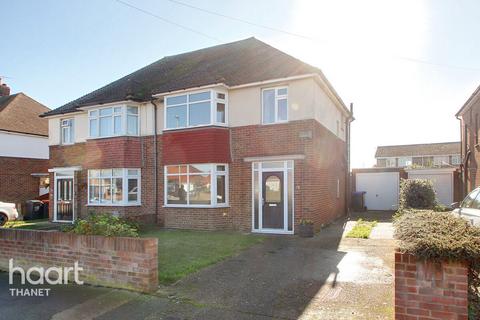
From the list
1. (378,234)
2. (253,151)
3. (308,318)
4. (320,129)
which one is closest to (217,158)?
(253,151)

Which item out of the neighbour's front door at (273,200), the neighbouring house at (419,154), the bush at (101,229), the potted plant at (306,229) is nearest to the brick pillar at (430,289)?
the bush at (101,229)

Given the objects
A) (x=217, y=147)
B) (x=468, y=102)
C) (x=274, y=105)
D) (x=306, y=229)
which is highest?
(x=468, y=102)

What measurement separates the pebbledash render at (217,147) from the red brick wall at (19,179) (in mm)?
6410

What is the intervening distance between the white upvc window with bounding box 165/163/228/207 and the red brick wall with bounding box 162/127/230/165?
0.97 ft

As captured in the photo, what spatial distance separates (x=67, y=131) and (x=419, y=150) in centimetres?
4768

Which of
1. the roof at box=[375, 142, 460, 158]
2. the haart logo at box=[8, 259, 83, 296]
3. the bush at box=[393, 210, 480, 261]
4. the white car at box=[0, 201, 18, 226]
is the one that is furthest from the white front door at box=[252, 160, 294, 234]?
the roof at box=[375, 142, 460, 158]

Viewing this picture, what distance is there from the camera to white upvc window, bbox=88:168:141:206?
49.3 ft

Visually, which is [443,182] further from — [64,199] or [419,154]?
[419,154]

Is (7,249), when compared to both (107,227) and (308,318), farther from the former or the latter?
(308,318)

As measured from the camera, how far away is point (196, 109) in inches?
526

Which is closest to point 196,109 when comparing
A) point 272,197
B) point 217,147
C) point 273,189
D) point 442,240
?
point 217,147

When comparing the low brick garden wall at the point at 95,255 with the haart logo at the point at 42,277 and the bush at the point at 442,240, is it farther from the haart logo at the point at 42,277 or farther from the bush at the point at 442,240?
the bush at the point at 442,240

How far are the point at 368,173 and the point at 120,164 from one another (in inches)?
589

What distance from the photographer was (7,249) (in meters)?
7.61
